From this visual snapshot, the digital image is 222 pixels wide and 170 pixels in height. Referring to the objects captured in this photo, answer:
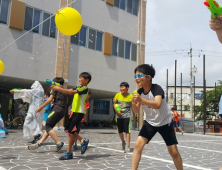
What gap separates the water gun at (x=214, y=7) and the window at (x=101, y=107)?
24257mm

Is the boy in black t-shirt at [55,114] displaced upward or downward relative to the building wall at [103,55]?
downward

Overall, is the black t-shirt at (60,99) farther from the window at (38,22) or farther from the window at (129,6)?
the window at (129,6)

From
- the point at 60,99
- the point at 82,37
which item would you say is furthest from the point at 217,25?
the point at 82,37

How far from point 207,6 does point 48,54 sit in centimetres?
1408

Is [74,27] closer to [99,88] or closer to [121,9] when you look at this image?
[99,88]

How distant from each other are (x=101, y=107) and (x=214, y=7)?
24.9 metres

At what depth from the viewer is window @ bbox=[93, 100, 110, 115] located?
26.2 m

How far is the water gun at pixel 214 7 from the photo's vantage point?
6.61 feet

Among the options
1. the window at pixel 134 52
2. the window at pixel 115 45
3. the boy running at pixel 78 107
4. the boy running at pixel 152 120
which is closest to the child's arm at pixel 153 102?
the boy running at pixel 152 120

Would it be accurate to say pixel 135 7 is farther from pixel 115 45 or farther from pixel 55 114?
pixel 55 114

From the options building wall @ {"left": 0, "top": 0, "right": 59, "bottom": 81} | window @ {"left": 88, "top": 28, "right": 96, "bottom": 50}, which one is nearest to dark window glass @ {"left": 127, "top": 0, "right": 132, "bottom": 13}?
window @ {"left": 88, "top": 28, "right": 96, "bottom": 50}

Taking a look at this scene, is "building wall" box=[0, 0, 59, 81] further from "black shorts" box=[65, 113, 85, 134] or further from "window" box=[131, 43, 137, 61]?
"black shorts" box=[65, 113, 85, 134]

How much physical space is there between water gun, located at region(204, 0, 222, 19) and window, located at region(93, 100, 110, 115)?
2426 cm

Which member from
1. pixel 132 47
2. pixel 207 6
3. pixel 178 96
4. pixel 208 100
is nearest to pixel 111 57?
pixel 132 47
